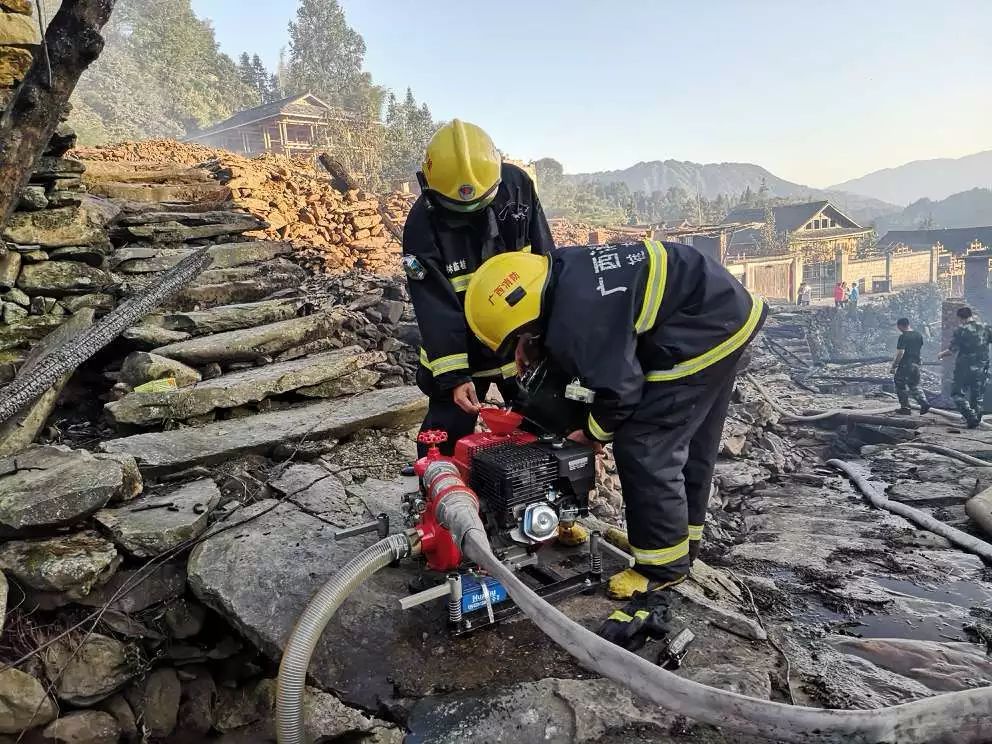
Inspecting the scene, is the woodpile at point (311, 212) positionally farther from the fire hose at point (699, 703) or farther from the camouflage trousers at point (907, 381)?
the camouflage trousers at point (907, 381)

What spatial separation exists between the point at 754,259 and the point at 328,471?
27860mm

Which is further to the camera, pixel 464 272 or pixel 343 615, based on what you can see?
pixel 464 272

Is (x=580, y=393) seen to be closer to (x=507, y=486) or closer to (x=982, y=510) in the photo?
(x=507, y=486)

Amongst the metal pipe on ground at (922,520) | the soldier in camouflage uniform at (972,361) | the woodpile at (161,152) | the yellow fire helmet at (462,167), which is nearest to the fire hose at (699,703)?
the yellow fire helmet at (462,167)

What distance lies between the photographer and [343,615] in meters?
2.36

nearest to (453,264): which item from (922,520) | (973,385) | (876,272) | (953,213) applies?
(922,520)

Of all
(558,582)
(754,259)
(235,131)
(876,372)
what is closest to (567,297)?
(558,582)

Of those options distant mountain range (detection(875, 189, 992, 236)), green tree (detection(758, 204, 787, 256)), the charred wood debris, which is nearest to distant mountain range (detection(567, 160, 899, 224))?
distant mountain range (detection(875, 189, 992, 236))

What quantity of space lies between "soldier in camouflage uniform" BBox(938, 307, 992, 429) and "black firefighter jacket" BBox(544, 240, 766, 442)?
9461mm

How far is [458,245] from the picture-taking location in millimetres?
3045

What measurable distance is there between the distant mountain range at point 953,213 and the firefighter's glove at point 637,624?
68997 millimetres

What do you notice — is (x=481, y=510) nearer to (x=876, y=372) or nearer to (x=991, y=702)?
(x=991, y=702)

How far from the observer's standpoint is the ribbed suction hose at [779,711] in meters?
1.35

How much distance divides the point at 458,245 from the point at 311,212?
7669 mm
